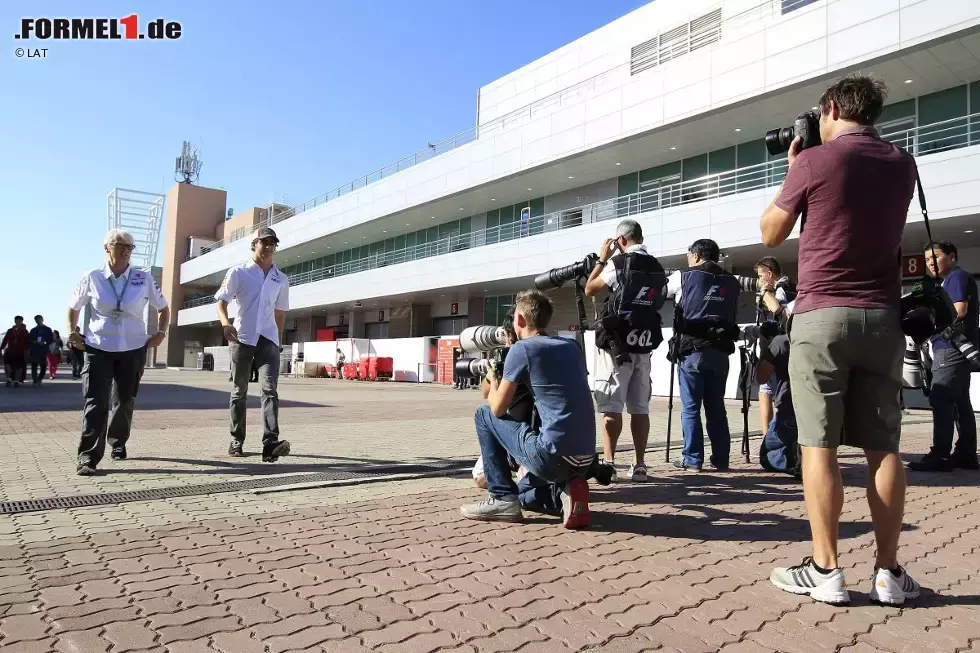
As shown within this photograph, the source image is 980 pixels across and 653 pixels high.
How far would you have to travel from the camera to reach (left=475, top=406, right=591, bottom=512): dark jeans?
11.5 ft

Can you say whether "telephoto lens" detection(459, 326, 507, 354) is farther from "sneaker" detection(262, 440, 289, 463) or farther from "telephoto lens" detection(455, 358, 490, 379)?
"sneaker" detection(262, 440, 289, 463)

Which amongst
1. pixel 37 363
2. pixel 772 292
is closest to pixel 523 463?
pixel 772 292

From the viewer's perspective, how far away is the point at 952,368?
212 inches

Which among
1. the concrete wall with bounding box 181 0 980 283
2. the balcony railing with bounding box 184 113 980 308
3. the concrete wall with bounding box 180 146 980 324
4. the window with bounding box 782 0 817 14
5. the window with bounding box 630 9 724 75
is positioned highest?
the window with bounding box 630 9 724 75

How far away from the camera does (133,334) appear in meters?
5.48

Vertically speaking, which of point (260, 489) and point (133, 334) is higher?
point (133, 334)

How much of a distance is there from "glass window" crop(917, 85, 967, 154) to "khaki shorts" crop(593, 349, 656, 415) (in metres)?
15.4

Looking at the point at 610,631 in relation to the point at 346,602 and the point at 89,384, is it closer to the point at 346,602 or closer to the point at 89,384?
the point at 346,602

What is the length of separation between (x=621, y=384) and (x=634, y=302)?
0.63 m

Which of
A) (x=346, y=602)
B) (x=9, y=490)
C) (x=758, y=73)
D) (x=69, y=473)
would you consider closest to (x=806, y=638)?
(x=346, y=602)

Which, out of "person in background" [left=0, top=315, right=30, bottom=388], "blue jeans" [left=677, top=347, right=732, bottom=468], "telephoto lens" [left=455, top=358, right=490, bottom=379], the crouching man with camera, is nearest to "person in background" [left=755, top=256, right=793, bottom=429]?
"blue jeans" [left=677, top=347, right=732, bottom=468]

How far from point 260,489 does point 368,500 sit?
822 millimetres

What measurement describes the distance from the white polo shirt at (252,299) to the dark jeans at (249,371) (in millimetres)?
76

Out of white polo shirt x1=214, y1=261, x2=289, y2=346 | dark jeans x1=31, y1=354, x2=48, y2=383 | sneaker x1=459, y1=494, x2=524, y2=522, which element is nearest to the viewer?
sneaker x1=459, y1=494, x2=524, y2=522
